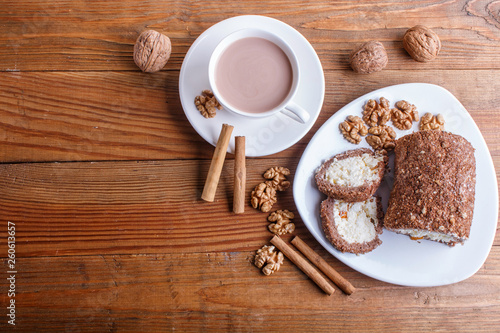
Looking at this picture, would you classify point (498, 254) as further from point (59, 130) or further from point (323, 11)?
point (59, 130)

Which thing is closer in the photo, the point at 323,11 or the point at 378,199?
the point at 378,199

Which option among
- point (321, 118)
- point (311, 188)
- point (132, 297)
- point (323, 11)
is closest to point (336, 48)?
point (323, 11)

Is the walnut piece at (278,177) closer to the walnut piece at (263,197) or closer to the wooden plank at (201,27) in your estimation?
the walnut piece at (263,197)

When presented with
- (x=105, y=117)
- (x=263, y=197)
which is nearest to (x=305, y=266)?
(x=263, y=197)

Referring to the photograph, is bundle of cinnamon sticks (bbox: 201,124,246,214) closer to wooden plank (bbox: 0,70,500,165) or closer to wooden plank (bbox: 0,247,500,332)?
wooden plank (bbox: 0,70,500,165)

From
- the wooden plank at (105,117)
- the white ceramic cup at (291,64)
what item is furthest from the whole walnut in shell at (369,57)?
the white ceramic cup at (291,64)

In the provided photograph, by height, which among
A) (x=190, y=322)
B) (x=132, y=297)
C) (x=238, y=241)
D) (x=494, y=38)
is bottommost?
(x=190, y=322)

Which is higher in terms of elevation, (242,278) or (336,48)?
(336,48)
